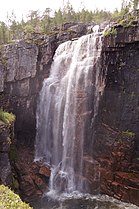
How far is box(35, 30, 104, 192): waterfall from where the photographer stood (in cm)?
2553

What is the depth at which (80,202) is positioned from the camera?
21.9m

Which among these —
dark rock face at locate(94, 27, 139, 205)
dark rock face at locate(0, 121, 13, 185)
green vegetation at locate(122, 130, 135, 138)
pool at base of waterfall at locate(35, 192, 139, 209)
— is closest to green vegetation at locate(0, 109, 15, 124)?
dark rock face at locate(0, 121, 13, 185)

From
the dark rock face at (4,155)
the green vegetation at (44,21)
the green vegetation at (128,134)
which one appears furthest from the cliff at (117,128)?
the green vegetation at (44,21)

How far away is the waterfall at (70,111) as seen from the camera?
25531 mm

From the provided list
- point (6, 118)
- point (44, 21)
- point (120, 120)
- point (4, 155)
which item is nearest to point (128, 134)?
point (120, 120)

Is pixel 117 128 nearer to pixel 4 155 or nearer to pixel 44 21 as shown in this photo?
pixel 4 155

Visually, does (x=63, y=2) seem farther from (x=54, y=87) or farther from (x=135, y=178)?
(x=135, y=178)

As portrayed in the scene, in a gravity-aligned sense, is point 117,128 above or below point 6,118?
below

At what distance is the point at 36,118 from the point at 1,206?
2304cm

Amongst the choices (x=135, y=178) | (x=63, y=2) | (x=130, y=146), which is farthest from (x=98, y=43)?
(x=63, y=2)

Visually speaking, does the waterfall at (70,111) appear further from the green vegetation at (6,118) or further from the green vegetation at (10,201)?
the green vegetation at (10,201)

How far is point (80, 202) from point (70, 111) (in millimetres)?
9042

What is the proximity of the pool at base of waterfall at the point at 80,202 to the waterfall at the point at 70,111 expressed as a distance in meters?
1.52

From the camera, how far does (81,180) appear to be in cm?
2516
